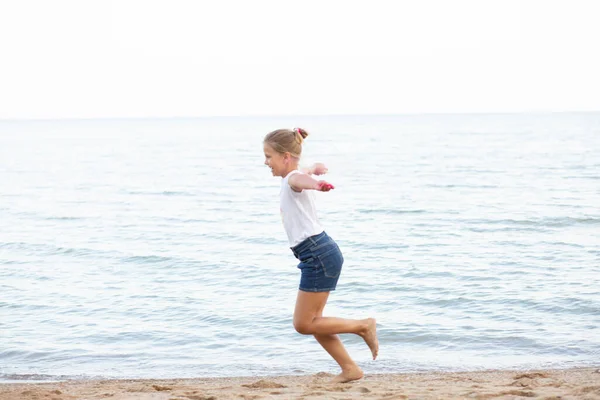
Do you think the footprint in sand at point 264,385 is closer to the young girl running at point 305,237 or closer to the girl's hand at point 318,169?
the young girl running at point 305,237

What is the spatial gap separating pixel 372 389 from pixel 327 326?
514 mm

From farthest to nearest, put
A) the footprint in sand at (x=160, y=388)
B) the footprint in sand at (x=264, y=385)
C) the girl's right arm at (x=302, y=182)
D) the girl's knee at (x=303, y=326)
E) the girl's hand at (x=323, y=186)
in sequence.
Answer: the footprint in sand at (x=264, y=385)
the footprint in sand at (x=160, y=388)
the girl's knee at (x=303, y=326)
the girl's right arm at (x=302, y=182)
the girl's hand at (x=323, y=186)

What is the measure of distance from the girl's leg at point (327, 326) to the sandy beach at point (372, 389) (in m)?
0.15

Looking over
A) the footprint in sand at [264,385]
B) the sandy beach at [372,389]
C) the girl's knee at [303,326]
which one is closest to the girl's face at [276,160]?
the girl's knee at [303,326]

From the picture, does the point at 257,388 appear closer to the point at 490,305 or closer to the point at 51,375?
the point at 51,375

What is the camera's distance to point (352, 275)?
11297 mm

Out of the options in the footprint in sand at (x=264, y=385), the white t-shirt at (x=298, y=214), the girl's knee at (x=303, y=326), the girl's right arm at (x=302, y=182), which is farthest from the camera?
the footprint in sand at (x=264, y=385)

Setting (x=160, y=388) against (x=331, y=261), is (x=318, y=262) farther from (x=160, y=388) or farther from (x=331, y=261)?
(x=160, y=388)

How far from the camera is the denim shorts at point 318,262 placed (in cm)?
510

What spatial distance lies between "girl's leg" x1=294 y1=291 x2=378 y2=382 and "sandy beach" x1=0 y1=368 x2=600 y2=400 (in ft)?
0.50

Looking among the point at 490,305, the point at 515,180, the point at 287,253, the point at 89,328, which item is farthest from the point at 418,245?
the point at 515,180

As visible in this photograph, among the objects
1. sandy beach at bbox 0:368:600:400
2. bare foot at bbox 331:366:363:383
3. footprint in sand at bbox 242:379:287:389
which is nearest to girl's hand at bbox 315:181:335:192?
sandy beach at bbox 0:368:600:400

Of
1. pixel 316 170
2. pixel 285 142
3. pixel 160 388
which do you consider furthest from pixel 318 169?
pixel 160 388

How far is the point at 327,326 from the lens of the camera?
5266mm
